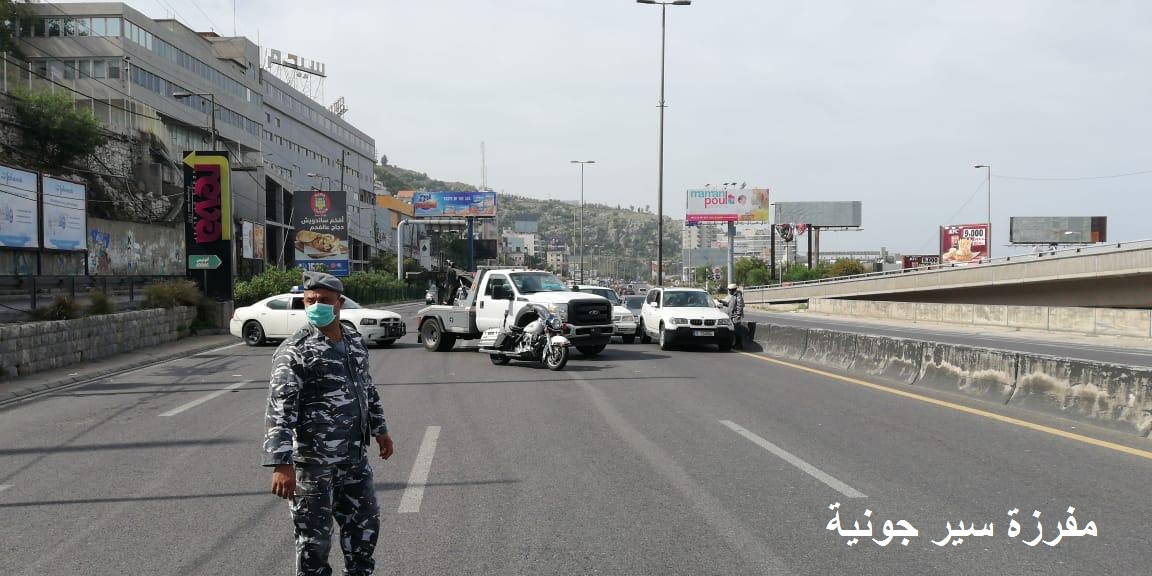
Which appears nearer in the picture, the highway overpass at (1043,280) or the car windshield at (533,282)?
the car windshield at (533,282)

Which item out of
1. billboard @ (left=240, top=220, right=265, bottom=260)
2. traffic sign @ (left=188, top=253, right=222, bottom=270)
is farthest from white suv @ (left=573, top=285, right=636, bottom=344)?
billboard @ (left=240, top=220, right=265, bottom=260)

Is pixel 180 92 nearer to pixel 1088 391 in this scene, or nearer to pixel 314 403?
pixel 1088 391

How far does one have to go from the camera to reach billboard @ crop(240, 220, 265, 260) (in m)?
55.1

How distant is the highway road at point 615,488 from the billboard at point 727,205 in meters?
64.9

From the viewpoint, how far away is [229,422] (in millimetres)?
10328

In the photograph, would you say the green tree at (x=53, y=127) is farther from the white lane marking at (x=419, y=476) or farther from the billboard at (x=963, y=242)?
the billboard at (x=963, y=242)

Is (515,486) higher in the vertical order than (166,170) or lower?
lower

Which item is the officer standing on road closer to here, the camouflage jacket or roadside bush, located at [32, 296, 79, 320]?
roadside bush, located at [32, 296, 79, 320]

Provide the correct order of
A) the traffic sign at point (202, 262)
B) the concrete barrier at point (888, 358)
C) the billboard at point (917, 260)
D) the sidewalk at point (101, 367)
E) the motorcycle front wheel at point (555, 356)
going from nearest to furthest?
the sidewalk at point (101, 367), the concrete barrier at point (888, 358), the motorcycle front wheel at point (555, 356), the traffic sign at point (202, 262), the billboard at point (917, 260)

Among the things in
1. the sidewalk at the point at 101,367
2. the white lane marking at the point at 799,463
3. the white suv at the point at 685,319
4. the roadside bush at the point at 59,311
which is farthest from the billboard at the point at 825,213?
the white lane marking at the point at 799,463

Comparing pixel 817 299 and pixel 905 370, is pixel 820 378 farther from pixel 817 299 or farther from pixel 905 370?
pixel 817 299

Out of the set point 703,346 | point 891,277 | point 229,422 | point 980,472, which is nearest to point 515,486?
point 980,472

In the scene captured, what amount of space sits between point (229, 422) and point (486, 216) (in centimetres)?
8323

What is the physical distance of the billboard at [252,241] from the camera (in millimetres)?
55125
